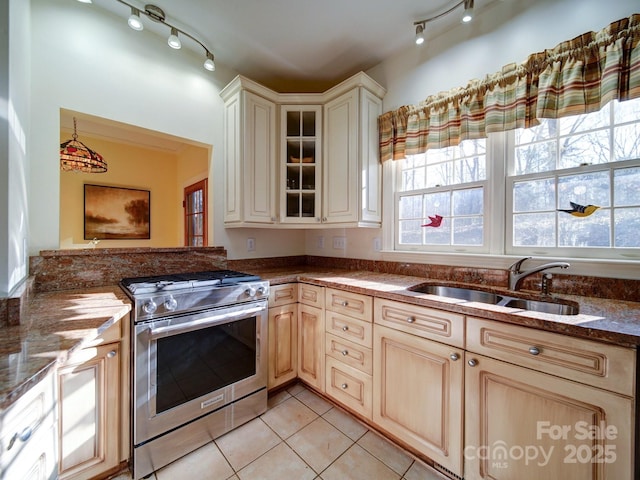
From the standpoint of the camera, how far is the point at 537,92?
142 centimetres

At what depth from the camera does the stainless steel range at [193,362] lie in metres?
1.29

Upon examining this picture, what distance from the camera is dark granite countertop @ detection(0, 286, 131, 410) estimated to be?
65 centimetres

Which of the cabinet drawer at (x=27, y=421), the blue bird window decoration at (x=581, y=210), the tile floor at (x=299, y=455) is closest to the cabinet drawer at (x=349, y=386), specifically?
the tile floor at (x=299, y=455)

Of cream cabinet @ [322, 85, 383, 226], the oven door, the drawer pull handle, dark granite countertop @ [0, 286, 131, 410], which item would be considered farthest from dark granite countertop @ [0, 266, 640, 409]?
cream cabinet @ [322, 85, 383, 226]

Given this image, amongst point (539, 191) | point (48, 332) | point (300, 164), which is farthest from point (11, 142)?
point (539, 191)

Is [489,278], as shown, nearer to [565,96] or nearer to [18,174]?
[565,96]

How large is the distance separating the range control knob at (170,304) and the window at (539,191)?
1699 mm

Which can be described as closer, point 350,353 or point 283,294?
point 350,353

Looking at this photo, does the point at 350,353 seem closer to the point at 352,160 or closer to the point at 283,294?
the point at 283,294

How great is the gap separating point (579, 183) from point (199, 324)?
7.48 ft

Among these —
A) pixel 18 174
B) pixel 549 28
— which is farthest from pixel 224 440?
pixel 549 28

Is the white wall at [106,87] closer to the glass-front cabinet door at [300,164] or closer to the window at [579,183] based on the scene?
the glass-front cabinet door at [300,164]

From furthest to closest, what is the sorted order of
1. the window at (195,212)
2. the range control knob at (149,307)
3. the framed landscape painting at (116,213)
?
the framed landscape painting at (116,213) → the window at (195,212) → the range control knob at (149,307)

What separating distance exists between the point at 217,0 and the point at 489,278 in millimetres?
2487
